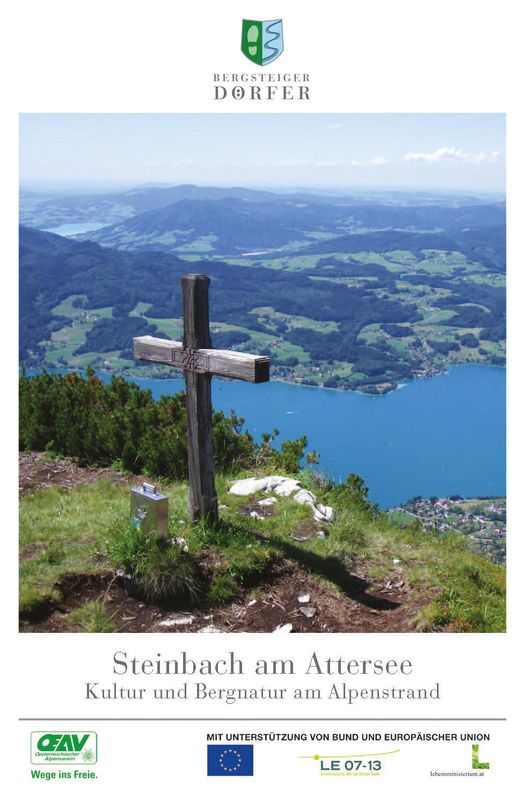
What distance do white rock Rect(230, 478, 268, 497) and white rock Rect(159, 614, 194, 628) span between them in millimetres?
2261

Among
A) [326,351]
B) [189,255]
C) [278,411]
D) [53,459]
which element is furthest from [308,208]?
[53,459]

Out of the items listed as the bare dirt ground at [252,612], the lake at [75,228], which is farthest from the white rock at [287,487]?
the lake at [75,228]

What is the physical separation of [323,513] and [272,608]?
1833 millimetres

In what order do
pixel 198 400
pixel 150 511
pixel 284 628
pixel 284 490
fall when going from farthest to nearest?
pixel 284 490 → pixel 198 400 → pixel 150 511 → pixel 284 628

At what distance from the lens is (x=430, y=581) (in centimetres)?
646

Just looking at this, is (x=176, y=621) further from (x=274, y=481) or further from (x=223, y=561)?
(x=274, y=481)

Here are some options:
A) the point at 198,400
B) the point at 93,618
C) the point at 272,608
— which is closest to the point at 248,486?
the point at 198,400

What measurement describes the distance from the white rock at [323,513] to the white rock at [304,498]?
0.28 feet

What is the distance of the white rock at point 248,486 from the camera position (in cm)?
789

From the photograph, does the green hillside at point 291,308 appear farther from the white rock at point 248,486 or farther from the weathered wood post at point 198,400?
the weathered wood post at point 198,400

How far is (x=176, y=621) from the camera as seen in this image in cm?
562
